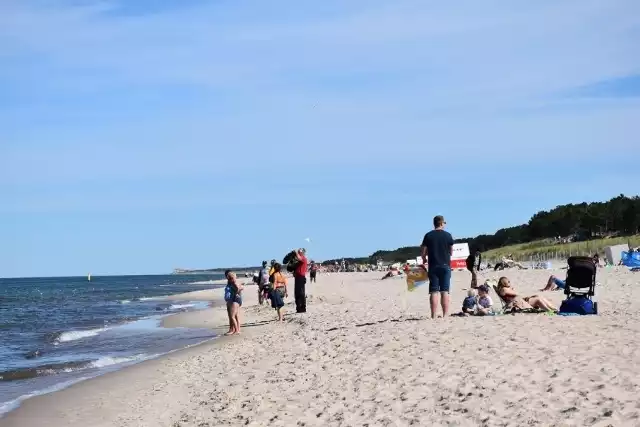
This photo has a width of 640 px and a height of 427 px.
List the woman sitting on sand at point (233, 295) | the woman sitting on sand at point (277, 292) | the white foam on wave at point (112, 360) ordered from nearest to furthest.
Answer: the white foam on wave at point (112, 360) < the woman sitting on sand at point (233, 295) < the woman sitting on sand at point (277, 292)

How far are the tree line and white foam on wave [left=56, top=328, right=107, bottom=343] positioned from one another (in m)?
58.4

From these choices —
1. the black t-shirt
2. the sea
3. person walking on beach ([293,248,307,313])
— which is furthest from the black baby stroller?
the sea

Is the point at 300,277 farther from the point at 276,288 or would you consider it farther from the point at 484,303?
the point at 484,303

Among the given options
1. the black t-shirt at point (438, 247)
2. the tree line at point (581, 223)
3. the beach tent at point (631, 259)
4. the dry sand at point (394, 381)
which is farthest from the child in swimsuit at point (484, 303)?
the tree line at point (581, 223)

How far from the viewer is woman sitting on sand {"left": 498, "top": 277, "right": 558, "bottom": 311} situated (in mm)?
13336

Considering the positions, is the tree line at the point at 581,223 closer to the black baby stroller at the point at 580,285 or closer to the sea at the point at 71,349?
the sea at the point at 71,349

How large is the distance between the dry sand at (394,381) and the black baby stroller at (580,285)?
0.49 m

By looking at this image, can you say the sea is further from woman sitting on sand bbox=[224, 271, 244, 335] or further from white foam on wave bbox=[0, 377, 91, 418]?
woman sitting on sand bbox=[224, 271, 244, 335]

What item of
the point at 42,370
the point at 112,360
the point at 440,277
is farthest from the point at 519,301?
the point at 42,370

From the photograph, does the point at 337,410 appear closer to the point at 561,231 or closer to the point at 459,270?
the point at 459,270

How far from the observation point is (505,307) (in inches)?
533

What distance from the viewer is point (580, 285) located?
13219 mm

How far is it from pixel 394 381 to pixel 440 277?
4193mm

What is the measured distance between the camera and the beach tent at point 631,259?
1291 inches
